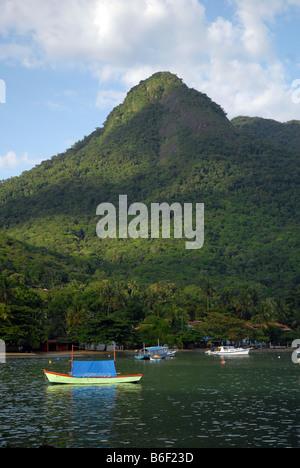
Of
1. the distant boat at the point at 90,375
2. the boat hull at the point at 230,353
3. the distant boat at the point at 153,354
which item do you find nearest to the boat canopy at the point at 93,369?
the distant boat at the point at 90,375

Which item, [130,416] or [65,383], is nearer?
[130,416]

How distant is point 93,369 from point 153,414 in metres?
25.2

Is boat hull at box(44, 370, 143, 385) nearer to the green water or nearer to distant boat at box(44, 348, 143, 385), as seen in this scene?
distant boat at box(44, 348, 143, 385)

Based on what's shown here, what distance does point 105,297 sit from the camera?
16562 centimetres

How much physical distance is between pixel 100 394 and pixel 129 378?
446 inches

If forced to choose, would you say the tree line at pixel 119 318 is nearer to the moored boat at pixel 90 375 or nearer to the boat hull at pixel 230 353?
the boat hull at pixel 230 353

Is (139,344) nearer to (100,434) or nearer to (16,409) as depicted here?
(16,409)

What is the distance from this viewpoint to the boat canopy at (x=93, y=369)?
70000 millimetres

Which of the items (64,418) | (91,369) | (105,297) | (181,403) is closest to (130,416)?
(64,418)

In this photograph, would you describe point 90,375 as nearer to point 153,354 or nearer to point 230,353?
point 153,354

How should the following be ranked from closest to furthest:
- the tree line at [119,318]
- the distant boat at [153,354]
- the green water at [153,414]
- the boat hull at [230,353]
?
the green water at [153,414] < the tree line at [119,318] < the distant boat at [153,354] < the boat hull at [230,353]
